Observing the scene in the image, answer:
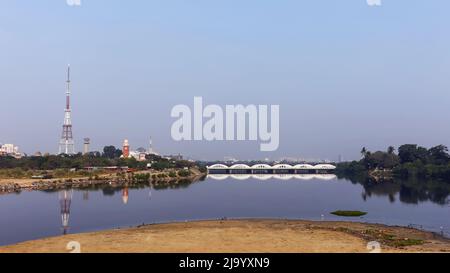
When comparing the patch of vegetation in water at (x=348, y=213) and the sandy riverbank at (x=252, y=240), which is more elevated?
the sandy riverbank at (x=252, y=240)

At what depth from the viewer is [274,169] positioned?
168000mm

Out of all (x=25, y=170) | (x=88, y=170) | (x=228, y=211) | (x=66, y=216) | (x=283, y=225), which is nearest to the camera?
(x=283, y=225)

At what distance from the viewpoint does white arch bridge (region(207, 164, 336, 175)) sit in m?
161

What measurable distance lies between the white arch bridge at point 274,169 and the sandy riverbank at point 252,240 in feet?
439

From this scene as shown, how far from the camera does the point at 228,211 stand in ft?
139

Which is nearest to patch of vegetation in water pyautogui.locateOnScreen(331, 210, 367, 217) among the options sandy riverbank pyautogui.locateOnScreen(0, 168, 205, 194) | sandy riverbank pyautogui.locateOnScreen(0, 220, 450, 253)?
sandy riverbank pyautogui.locateOnScreen(0, 220, 450, 253)

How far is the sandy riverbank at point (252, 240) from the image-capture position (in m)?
20.2

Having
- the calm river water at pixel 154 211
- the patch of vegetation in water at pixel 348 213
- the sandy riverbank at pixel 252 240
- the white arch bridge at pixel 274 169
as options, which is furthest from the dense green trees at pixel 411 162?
the sandy riverbank at pixel 252 240

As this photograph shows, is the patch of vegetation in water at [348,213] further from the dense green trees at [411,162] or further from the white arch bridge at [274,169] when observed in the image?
the white arch bridge at [274,169]

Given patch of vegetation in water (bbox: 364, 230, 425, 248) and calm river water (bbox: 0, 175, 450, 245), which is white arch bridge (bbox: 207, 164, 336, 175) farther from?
patch of vegetation in water (bbox: 364, 230, 425, 248)

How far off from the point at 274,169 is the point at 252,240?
14645 centimetres
